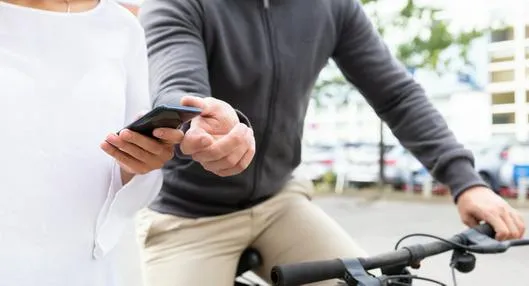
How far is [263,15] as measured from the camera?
1463 millimetres

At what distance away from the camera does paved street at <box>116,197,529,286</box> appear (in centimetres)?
141

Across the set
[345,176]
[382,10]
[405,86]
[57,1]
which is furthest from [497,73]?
[57,1]

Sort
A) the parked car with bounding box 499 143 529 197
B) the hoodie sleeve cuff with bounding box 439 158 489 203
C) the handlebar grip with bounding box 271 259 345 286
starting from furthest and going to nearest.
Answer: the parked car with bounding box 499 143 529 197 < the hoodie sleeve cuff with bounding box 439 158 489 203 < the handlebar grip with bounding box 271 259 345 286

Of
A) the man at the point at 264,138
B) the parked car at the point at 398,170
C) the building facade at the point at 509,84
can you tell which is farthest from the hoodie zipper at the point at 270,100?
the building facade at the point at 509,84

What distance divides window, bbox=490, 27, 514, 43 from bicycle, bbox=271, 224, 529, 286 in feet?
26.6

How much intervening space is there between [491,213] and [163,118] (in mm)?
849

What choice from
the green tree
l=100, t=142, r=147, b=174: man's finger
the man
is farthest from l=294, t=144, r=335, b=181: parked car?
l=100, t=142, r=147, b=174: man's finger

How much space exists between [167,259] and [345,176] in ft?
34.5

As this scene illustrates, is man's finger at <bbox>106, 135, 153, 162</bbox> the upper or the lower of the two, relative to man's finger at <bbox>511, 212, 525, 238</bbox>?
upper

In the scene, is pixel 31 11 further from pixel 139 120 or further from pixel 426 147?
pixel 426 147

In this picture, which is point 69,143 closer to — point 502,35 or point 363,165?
point 502,35

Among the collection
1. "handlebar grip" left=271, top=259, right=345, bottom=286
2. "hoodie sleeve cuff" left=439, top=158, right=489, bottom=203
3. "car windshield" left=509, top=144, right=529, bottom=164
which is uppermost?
"handlebar grip" left=271, top=259, right=345, bottom=286

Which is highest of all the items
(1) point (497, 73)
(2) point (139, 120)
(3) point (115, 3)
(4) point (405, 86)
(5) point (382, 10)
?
(3) point (115, 3)

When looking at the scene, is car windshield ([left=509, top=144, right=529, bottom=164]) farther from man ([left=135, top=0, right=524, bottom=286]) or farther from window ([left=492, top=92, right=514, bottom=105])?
man ([left=135, top=0, right=524, bottom=286])
